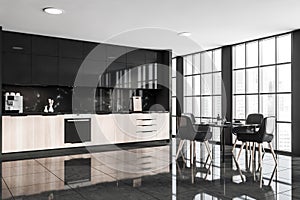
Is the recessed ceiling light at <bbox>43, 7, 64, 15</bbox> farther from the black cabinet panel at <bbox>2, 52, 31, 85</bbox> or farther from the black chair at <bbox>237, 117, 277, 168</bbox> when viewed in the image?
the black chair at <bbox>237, 117, 277, 168</bbox>

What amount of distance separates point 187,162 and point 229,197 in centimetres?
189

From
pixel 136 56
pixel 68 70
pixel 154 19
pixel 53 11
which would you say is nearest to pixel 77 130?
pixel 68 70

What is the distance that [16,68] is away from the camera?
580cm

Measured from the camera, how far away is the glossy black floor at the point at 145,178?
3.27 metres

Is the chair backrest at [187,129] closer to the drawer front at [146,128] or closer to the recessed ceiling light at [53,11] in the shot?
the drawer front at [146,128]

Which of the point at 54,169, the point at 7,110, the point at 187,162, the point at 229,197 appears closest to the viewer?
the point at 229,197

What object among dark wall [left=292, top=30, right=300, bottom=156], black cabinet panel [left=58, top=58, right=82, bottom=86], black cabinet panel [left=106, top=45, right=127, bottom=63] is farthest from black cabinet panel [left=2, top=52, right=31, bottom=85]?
dark wall [left=292, top=30, right=300, bottom=156]

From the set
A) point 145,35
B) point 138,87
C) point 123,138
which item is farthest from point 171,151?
point 145,35

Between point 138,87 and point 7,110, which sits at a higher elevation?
point 138,87

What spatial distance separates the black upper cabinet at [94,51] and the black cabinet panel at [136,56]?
0.71 meters

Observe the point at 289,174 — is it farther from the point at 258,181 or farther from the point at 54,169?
the point at 54,169

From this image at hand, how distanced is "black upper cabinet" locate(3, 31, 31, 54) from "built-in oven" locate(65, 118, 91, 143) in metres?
1.72

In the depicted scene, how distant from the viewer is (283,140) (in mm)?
6000

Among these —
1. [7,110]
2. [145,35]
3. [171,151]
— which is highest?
[145,35]
